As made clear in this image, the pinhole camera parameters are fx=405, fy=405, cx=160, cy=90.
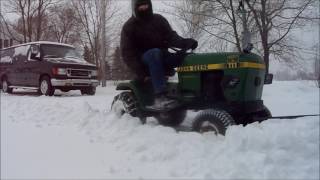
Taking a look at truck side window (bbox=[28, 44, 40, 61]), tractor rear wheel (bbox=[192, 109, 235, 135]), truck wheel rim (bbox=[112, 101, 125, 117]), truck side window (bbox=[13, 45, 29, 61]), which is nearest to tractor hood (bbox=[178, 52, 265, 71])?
tractor rear wheel (bbox=[192, 109, 235, 135])

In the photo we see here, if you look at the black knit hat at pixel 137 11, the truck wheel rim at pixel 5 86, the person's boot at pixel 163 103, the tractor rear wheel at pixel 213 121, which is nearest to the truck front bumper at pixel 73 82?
the truck wheel rim at pixel 5 86

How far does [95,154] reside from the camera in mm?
4336

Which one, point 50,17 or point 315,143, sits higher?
point 50,17

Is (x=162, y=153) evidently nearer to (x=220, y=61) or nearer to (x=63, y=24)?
(x=220, y=61)

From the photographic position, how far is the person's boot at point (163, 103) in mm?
5848

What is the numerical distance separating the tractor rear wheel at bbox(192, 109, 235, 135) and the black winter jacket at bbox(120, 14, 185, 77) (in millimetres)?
1396

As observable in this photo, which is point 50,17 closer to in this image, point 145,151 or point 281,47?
point 281,47

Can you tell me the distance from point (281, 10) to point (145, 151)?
569 inches

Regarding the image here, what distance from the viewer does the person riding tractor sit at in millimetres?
5938

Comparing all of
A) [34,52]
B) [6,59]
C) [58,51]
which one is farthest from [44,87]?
[6,59]

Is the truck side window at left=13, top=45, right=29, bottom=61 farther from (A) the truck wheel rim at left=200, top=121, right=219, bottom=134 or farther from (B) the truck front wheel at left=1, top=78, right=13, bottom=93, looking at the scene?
(A) the truck wheel rim at left=200, top=121, right=219, bottom=134

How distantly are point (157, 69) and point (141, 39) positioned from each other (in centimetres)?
78

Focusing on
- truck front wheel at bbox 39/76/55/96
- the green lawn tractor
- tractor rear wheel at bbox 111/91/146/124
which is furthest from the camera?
truck front wheel at bbox 39/76/55/96

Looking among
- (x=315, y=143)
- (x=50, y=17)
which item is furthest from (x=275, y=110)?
(x=50, y=17)
